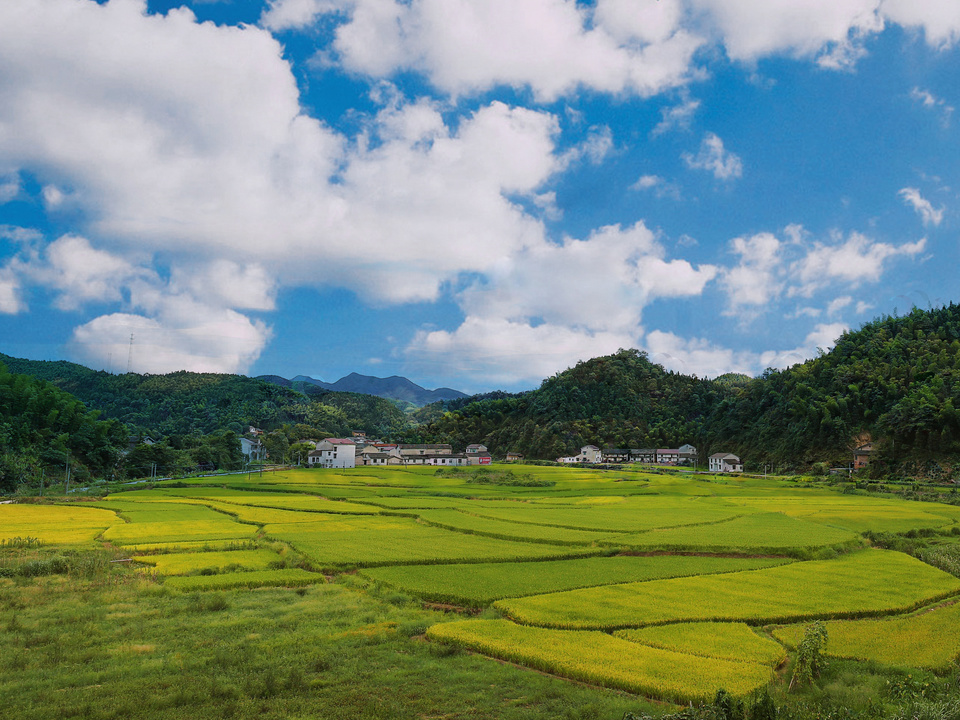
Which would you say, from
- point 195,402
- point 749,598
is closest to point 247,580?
point 749,598

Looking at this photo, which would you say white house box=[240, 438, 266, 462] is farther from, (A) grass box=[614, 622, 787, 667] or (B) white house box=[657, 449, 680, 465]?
(A) grass box=[614, 622, 787, 667]

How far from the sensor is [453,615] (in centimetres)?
1641

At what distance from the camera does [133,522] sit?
3434cm

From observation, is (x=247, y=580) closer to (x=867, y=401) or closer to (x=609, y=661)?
(x=609, y=661)

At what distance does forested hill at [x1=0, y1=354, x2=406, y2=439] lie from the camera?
130 metres

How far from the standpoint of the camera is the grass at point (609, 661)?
11469 mm

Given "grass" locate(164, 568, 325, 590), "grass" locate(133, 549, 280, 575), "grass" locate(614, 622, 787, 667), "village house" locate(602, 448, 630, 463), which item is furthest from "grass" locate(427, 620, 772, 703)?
"village house" locate(602, 448, 630, 463)

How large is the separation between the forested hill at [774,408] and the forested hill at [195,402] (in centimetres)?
3204

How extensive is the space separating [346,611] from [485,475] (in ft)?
182

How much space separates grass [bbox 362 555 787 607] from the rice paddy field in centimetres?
13

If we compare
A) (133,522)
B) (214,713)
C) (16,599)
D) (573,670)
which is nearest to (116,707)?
(214,713)

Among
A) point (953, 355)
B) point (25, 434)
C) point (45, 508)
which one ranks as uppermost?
point (953, 355)

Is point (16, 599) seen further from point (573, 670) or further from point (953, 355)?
point (953, 355)

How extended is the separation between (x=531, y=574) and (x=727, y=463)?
253 feet
